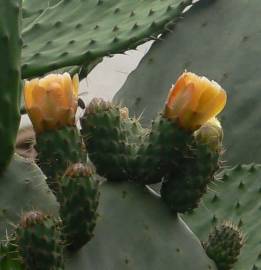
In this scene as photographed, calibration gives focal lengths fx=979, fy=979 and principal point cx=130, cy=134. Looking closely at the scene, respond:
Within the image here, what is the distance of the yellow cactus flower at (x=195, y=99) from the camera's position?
115cm

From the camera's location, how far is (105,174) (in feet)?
4.08

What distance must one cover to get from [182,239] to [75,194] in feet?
0.69

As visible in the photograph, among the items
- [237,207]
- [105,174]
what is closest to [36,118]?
[105,174]

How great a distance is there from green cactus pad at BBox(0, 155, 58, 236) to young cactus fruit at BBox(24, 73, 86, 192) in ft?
0.05

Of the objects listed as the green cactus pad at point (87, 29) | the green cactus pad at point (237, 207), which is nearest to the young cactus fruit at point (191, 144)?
the green cactus pad at point (237, 207)

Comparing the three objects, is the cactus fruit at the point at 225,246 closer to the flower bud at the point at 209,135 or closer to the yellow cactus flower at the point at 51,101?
the flower bud at the point at 209,135

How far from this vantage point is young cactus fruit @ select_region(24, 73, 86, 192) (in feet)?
3.71

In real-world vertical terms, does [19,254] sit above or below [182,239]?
above

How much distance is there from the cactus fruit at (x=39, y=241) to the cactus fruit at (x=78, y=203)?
35mm

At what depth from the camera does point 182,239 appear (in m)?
1.26

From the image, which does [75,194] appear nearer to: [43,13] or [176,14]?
[176,14]

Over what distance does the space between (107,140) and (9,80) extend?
0.15m

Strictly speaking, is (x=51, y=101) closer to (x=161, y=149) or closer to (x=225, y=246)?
(x=161, y=149)

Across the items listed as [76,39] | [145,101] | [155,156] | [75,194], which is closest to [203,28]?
[145,101]
